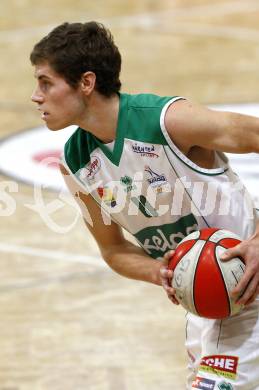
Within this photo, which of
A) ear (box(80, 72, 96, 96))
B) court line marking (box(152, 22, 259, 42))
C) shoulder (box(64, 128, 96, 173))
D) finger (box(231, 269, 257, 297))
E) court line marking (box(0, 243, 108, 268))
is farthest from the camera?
court line marking (box(152, 22, 259, 42))

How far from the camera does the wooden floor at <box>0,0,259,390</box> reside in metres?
6.08

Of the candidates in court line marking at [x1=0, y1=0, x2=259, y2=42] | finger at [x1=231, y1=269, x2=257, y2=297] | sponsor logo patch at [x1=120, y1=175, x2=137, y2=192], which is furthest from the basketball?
court line marking at [x1=0, y1=0, x2=259, y2=42]

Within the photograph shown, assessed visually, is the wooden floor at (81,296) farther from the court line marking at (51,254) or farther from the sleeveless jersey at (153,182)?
the sleeveless jersey at (153,182)

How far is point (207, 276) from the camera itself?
430 centimetres

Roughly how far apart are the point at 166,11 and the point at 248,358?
41.0 ft

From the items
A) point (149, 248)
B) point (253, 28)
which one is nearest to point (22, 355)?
point (149, 248)

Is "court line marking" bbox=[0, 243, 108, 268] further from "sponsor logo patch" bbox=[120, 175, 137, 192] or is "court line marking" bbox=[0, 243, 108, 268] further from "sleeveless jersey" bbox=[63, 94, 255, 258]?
"sponsor logo patch" bbox=[120, 175, 137, 192]

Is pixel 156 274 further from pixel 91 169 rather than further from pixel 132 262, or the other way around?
pixel 91 169

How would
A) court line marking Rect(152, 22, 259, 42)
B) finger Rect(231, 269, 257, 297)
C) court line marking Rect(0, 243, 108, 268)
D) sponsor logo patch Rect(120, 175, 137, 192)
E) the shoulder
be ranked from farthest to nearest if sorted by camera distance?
court line marking Rect(152, 22, 259, 42) < court line marking Rect(0, 243, 108, 268) < the shoulder < sponsor logo patch Rect(120, 175, 137, 192) < finger Rect(231, 269, 257, 297)

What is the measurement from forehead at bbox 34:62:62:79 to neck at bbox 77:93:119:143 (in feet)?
0.61

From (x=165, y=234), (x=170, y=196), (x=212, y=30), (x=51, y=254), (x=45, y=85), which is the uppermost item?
(x=45, y=85)

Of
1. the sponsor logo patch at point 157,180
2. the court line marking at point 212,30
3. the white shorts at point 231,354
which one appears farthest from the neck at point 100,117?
the court line marking at point 212,30

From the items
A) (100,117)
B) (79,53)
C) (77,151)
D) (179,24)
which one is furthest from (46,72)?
(179,24)

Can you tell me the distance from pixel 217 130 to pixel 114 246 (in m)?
0.97
